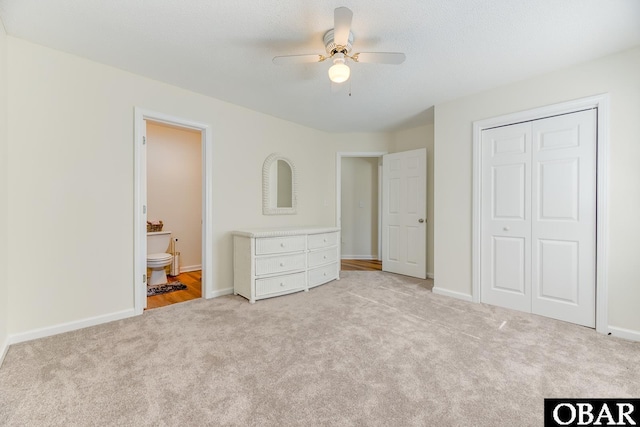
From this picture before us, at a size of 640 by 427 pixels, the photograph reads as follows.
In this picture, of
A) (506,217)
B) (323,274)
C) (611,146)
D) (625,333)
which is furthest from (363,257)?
(611,146)

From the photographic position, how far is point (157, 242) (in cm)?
403

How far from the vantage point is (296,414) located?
1.38 meters

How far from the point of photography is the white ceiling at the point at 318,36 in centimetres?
174

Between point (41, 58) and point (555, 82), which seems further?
point (555, 82)

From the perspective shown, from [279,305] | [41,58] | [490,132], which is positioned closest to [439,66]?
[490,132]

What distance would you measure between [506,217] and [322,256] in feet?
7.15

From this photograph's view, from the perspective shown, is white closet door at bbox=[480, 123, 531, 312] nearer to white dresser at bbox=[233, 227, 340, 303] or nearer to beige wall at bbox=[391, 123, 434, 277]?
beige wall at bbox=[391, 123, 434, 277]

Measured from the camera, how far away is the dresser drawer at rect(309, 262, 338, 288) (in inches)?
142

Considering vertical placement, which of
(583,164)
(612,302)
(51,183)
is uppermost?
(583,164)

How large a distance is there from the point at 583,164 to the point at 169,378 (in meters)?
3.62

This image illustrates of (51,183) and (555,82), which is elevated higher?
(555,82)

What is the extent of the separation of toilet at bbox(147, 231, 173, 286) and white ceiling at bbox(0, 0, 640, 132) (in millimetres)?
2165

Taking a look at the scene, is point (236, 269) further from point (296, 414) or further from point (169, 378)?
point (296, 414)

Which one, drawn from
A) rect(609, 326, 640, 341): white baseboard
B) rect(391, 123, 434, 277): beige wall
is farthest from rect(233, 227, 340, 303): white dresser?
rect(609, 326, 640, 341): white baseboard
